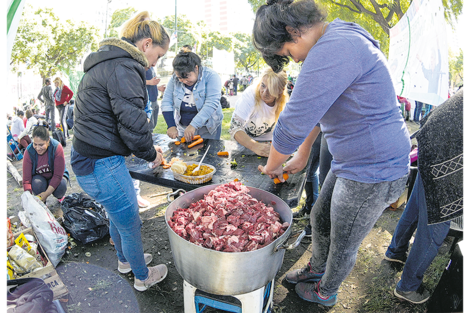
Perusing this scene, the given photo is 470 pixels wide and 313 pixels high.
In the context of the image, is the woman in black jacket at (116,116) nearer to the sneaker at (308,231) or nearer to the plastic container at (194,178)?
the plastic container at (194,178)

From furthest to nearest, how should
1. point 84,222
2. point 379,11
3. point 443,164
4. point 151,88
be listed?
point 379,11, point 151,88, point 84,222, point 443,164

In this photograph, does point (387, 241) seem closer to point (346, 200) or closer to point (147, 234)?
point (346, 200)

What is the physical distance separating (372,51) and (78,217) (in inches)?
131

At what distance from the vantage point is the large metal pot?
1.46m

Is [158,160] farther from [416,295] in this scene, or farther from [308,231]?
[416,295]

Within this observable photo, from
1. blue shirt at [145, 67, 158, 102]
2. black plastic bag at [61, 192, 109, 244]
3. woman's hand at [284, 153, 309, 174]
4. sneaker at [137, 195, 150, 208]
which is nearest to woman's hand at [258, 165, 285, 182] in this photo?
woman's hand at [284, 153, 309, 174]

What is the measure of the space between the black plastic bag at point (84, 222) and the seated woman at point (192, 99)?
1292 mm

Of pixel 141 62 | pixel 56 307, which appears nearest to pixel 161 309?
pixel 56 307

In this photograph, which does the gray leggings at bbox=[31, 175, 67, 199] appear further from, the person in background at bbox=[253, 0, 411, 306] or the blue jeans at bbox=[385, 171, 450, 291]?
the blue jeans at bbox=[385, 171, 450, 291]

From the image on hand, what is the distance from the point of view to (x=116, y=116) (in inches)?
70.7

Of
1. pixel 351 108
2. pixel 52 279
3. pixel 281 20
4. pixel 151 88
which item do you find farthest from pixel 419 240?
pixel 151 88

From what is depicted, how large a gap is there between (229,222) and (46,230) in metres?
2.20

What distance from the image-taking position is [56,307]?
5.82 feet

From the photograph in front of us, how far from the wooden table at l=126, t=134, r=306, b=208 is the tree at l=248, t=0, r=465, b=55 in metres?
8.40
